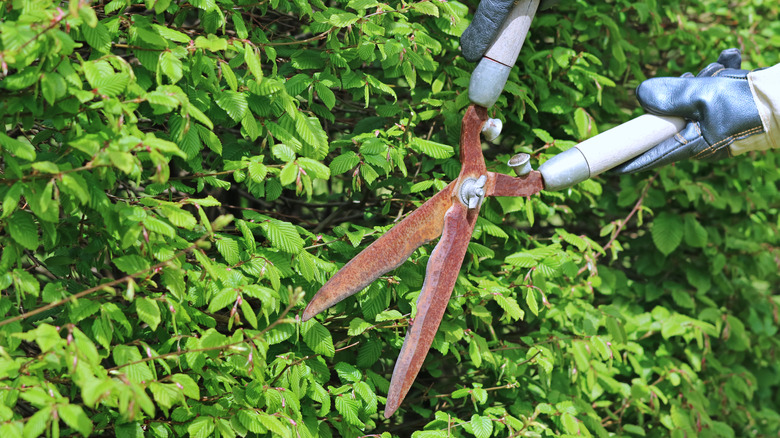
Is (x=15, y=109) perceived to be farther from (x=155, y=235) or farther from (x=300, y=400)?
(x=300, y=400)

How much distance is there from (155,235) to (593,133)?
1.57 m

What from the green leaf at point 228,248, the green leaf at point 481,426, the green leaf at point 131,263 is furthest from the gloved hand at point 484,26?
the green leaf at point 481,426

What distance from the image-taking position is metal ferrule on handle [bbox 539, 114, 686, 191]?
1895 mm

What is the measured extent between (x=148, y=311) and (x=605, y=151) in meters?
1.17

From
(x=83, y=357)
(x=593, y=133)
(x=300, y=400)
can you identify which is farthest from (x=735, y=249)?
(x=83, y=357)

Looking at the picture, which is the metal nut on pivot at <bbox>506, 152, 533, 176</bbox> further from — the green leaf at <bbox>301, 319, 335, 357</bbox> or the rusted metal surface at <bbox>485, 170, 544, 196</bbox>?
the green leaf at <bbox>301, 319, 335, 357</bbox>

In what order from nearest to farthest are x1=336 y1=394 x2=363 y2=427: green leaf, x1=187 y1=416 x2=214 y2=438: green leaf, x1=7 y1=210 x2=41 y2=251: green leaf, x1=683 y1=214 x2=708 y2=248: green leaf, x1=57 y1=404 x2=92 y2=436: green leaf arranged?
x1=57 y1=404 x2=92 y2=436: green leaf, x1=7 y1=210 x2=41 y2=251: green leaf, x1=187 y1=416 x2=214 y2=438: green leaf, x1=336 y1=394 x2=363 y2=427: green leaf, x1=683 y1=214 x2=708 y2=248: green leaf

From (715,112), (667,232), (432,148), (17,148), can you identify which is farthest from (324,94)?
(667,232)

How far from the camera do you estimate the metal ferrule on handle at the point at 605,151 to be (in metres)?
1.89

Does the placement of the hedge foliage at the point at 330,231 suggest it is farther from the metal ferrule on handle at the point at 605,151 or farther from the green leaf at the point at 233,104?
the metal ferrule on handle at the point at 605,151

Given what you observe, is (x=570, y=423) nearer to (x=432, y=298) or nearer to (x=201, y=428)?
(x=432, y=298)

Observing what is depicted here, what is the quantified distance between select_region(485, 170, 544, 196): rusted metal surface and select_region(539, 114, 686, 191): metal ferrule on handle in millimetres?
21

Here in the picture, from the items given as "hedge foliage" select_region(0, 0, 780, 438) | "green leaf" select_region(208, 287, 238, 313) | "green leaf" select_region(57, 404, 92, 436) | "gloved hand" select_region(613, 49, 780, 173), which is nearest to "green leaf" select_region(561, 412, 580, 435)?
"hedge foliage" select_region(0, 0, 780, 438)

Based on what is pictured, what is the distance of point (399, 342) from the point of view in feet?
6.81
